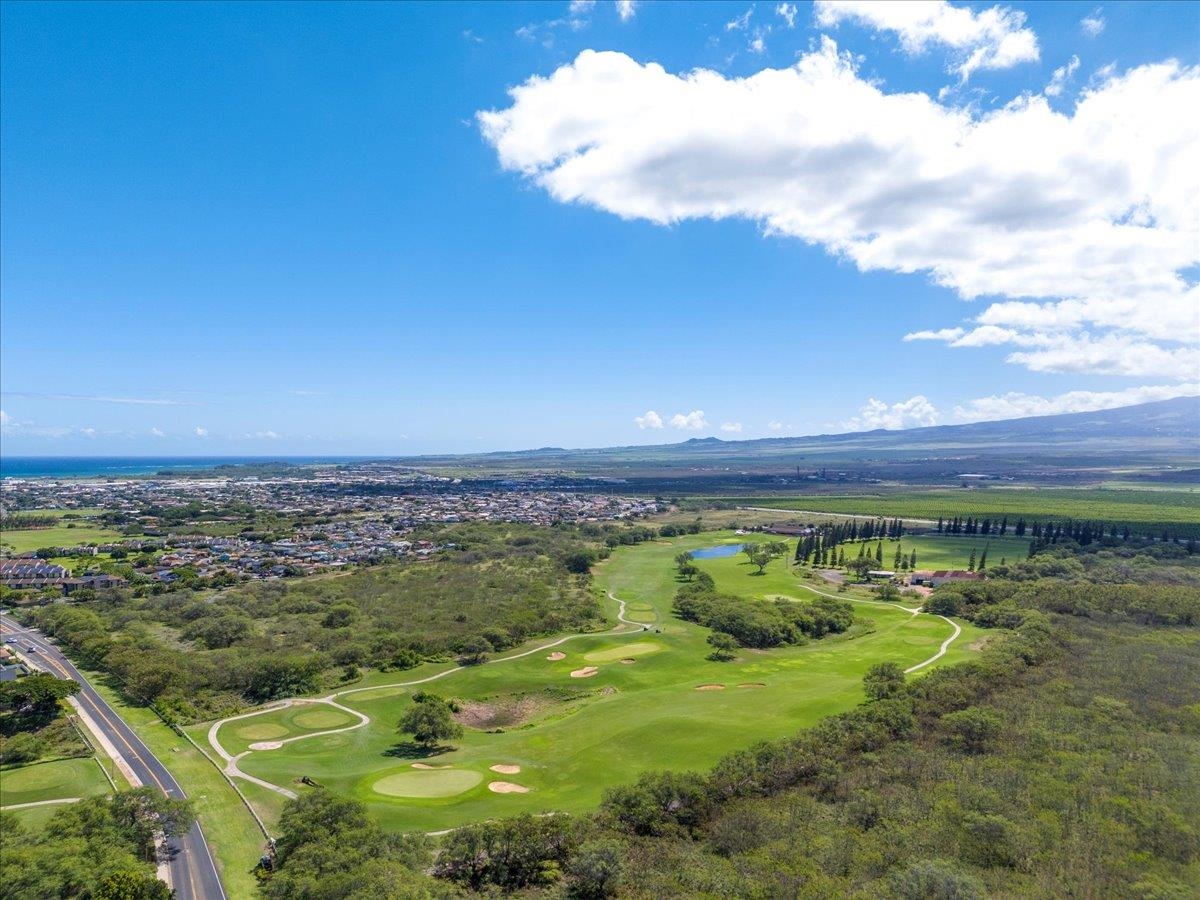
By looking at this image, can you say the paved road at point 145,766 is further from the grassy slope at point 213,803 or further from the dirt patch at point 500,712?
the dirt patch at point 500,712

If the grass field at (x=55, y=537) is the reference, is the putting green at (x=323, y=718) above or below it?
below

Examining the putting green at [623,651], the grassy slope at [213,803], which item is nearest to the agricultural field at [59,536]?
the grassy slope at [213,803]

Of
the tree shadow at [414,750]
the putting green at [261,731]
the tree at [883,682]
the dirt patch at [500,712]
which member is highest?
the tree at [883,682]

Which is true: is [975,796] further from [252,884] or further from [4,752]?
[4,752]

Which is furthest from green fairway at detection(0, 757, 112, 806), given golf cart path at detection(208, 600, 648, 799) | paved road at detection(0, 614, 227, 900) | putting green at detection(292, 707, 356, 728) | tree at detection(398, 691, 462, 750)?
tree at detection(398, 691, 462, 750)

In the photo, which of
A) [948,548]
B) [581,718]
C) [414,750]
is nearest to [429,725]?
→ [414,750]

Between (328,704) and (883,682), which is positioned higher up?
(883,682)

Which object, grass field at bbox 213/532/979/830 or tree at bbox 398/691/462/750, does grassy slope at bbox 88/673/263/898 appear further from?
tree at bbox 398/691/462/750

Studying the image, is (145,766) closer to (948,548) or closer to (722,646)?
(722,646)

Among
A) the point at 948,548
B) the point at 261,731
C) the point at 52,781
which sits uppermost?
the point at 52,781
